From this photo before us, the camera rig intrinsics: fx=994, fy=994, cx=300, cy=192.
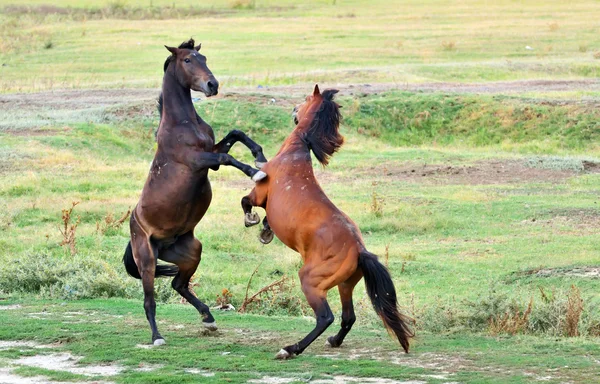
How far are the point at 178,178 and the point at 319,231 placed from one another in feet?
5.08

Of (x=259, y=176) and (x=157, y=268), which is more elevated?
(x=259, y=176)

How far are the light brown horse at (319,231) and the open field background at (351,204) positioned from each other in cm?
40

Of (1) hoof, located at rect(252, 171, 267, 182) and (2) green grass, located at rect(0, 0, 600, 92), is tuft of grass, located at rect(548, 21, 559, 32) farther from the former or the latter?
(1) hoof, located at rect(252, 171, 267, 182)

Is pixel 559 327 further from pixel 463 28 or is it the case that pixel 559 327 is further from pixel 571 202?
pixel 463 28

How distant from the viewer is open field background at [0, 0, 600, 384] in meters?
8.26

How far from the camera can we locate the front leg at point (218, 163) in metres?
8.58

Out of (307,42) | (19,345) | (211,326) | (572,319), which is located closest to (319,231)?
(211,326)

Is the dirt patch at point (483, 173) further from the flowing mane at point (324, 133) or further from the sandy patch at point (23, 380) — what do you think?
the sandy patch at point (23, 380)

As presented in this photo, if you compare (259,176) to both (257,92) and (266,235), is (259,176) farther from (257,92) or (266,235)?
(257,92)

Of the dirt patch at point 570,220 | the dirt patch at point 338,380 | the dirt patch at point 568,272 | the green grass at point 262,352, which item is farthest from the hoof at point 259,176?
the dirt patch at point 570,220

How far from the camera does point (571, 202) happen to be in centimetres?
1697

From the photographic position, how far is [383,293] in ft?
26.1

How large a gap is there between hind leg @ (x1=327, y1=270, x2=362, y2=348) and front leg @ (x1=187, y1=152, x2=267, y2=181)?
1218mm

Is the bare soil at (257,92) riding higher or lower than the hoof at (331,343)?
higher
